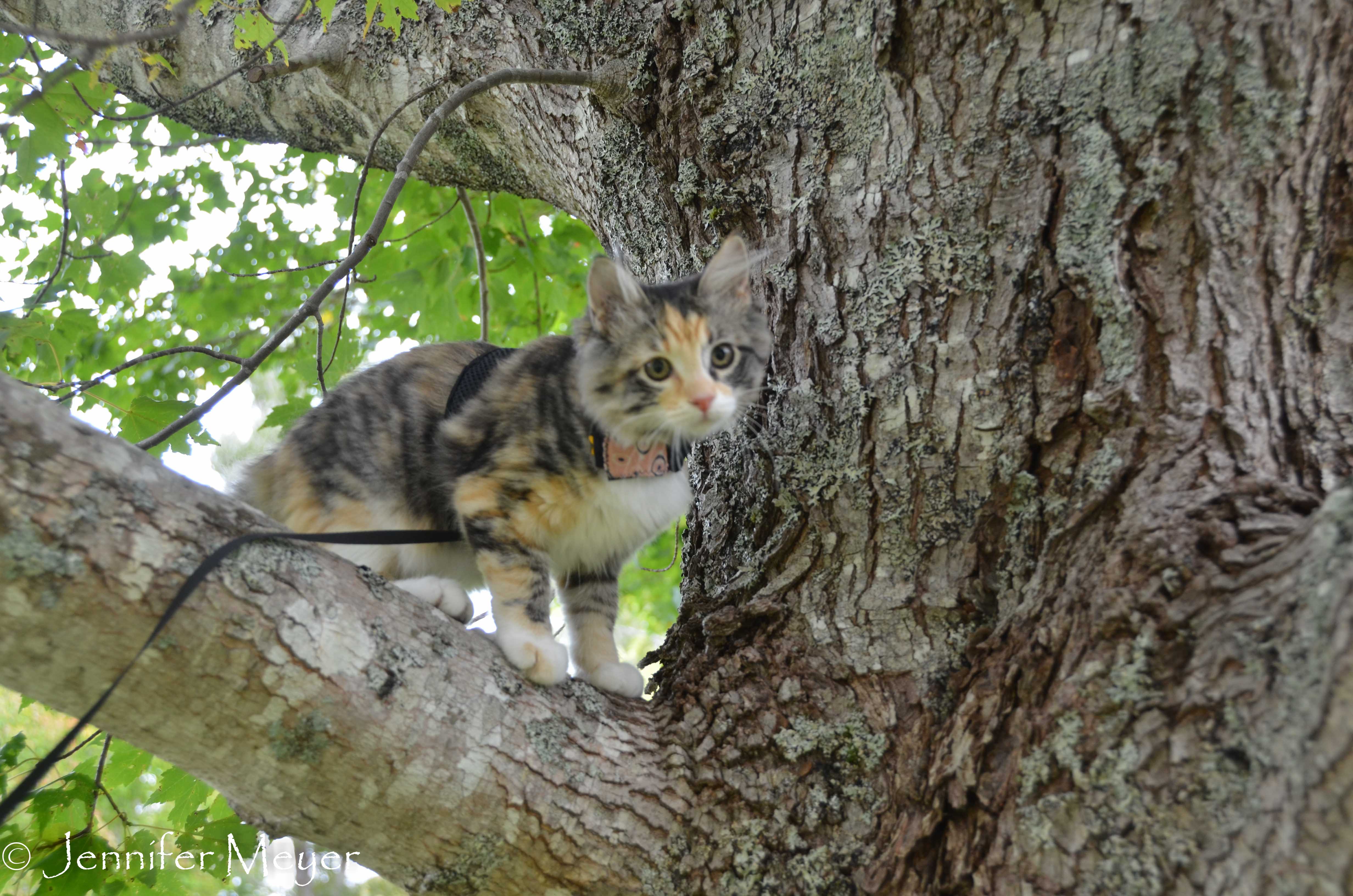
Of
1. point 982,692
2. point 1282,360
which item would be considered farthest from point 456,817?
point 1282,360

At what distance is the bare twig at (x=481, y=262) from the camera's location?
3.99 meters

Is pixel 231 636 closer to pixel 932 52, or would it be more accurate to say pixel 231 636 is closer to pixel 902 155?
pixel 902 155

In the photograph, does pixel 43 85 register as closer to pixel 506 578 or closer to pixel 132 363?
pixel 132 363

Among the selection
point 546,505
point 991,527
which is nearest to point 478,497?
point 546,505

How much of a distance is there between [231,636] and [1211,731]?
1.67m

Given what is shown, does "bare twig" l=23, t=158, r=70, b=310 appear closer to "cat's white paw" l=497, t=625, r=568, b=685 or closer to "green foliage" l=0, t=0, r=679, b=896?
"green foliage" l=0, t=0, r=679, b=896

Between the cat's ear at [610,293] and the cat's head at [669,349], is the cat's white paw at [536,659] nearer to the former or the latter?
the cat's head at [669,349]

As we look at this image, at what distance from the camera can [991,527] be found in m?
2.04

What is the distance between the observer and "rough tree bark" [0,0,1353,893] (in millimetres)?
1510

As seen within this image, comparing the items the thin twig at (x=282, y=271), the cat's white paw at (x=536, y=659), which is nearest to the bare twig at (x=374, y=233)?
the thin twig at (x=282, y=271)

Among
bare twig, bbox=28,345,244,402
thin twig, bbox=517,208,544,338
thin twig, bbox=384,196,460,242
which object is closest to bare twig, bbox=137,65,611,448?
bare twig, bbox=28,345,244,402

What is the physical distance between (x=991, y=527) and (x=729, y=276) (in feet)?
3.22

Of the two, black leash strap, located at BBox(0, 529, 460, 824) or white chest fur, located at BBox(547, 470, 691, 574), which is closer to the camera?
black leash strap, located at BBox(0, 529, 460, 824)

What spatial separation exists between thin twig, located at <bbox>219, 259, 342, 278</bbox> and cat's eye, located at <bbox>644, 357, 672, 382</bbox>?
96cm
